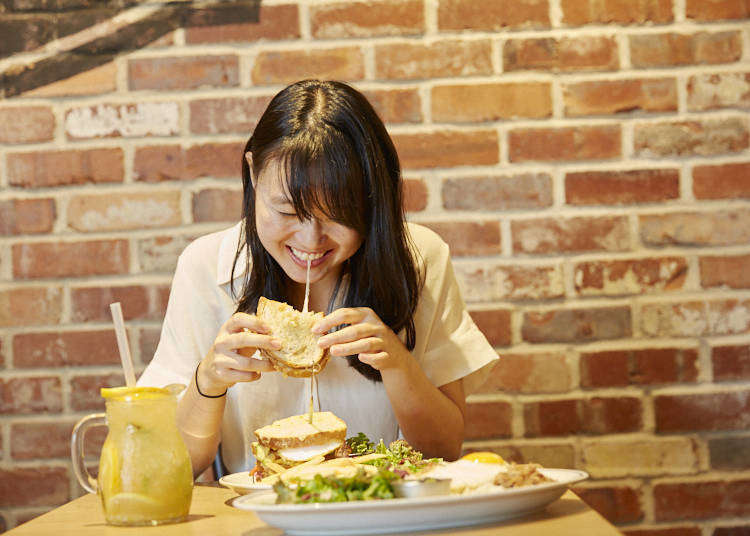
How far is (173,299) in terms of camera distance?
1801 mm

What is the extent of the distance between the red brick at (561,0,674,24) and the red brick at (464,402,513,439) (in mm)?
896

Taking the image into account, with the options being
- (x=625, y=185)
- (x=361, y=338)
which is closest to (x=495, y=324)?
(x=625, y=185)

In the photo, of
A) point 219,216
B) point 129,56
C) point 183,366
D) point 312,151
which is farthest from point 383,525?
point 129,56

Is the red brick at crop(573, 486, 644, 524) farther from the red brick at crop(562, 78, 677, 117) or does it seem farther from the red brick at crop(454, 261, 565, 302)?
the red brick at crop(562, 78, 677, 117)

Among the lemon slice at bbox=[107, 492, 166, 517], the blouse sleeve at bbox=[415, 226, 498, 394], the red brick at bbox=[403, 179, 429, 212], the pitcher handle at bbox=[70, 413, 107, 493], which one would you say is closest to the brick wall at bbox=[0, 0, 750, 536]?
the red brick at bbox=[403, 179, 429, 212]

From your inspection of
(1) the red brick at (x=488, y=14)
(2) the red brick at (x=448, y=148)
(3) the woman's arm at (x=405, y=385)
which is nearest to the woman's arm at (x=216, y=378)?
(3) the woman's arm at (x=405, y=385)

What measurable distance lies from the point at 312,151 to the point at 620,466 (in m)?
1.09

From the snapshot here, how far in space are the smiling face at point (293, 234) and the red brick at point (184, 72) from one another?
58 centimetres

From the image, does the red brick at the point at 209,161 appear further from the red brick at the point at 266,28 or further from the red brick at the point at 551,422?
the red brick at the point at 551,422

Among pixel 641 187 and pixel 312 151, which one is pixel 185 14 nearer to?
pixel 312 151

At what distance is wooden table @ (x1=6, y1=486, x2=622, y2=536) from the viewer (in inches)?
38.1

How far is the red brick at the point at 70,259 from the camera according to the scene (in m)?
2.05

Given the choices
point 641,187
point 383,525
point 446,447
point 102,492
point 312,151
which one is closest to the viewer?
point 383,525

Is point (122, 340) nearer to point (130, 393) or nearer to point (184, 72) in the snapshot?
point (130, 393)
